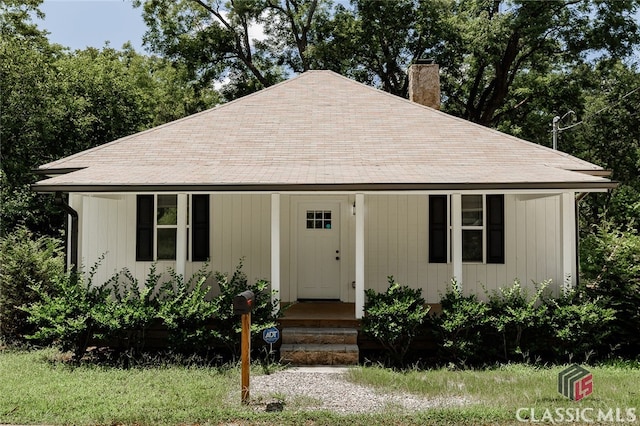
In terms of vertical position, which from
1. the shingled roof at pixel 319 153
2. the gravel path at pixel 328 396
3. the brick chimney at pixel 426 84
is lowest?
the gravel path at pixel 328 396

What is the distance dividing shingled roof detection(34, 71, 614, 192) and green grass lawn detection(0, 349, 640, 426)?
8.88 ft

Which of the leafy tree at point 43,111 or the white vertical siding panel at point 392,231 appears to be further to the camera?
the leafy tree at point 43,111

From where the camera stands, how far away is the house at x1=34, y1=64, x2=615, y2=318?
7789 millimetres

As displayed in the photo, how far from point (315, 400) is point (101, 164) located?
6257 mm

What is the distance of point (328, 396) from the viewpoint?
5680 millimetres

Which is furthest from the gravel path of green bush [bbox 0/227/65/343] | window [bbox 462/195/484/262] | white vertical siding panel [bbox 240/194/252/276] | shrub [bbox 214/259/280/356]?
green bush [bbox 0/227/65/343]

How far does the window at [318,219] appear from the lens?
952 centimetres

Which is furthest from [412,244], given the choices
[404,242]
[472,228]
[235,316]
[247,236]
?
[235,316]

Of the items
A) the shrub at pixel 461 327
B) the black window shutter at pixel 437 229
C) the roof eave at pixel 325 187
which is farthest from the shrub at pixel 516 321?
the black window shutter at pixel 437 229

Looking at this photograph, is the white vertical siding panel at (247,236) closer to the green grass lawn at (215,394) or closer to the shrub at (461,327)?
the green grass lawn at (215,394)

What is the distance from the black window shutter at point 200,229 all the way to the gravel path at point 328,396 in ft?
10.9

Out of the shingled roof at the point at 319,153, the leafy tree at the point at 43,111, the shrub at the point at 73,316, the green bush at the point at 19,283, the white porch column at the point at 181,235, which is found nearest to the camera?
the shrub at the point at 73,316

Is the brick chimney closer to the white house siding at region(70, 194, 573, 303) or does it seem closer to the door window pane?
the white house siding at region(70, 194, 573, 303)

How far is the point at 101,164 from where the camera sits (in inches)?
355
